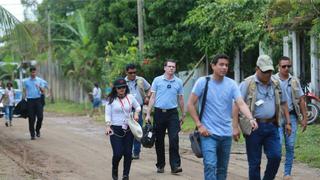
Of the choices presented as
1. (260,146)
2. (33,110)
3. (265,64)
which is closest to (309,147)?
(260,146)

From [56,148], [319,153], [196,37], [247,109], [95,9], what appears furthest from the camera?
[95,9]

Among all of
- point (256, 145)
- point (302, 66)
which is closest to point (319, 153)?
point (256, 145)

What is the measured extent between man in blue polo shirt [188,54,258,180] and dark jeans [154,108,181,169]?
2.95 m

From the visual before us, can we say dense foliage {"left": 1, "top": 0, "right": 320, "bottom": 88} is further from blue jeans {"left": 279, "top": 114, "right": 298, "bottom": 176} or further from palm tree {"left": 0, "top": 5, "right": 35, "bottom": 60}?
blue jeans {"left": 279, "top": 114, "right": 298, "bottom": 176}

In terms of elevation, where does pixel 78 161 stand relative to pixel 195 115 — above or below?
below

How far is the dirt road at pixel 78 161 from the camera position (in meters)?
11.0

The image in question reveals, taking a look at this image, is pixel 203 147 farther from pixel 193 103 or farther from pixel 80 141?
pixel 80 141

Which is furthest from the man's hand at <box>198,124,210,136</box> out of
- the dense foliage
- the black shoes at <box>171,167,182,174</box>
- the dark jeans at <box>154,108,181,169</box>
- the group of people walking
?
the dense foliage

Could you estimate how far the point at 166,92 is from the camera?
11117 mm

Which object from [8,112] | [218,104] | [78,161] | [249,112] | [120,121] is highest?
[218,104]

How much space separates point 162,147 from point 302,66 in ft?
36.3

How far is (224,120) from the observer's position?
792cm

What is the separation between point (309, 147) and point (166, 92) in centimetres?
439

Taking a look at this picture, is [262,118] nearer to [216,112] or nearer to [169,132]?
[216,112]
